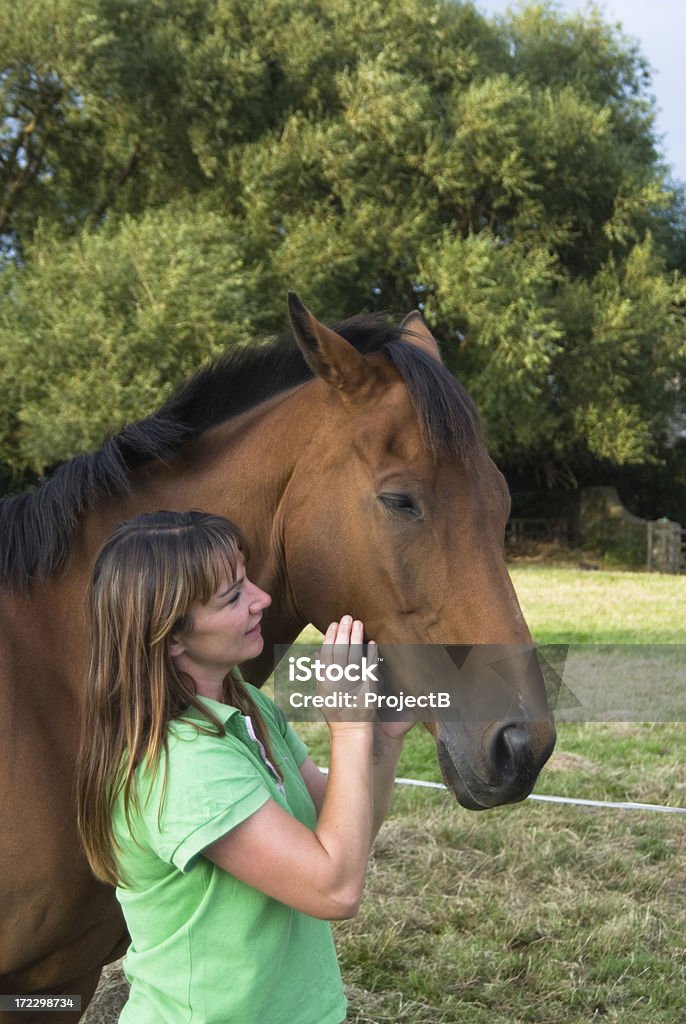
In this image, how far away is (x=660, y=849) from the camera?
14.2 feet

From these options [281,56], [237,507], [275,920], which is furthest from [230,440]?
[281,56]

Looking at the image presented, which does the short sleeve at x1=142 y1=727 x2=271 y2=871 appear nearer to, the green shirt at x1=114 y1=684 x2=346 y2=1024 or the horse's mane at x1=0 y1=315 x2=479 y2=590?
the green shirt at x1=114 y1=684 x2=346 y2=1024

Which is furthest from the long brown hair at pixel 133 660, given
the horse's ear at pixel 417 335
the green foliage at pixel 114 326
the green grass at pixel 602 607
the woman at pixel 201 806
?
the green foliage at pixel 114 326

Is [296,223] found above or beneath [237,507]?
above

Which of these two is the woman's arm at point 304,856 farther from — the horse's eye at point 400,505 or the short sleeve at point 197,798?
the horse's eye at point 400,505

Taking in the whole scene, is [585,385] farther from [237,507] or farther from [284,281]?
[237,507]


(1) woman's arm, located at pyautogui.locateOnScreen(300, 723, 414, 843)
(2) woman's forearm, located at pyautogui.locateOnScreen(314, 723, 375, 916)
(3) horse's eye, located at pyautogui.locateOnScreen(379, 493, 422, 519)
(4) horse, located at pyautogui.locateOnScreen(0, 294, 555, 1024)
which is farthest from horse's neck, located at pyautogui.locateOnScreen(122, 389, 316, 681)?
(2) woman's forearm, located at pyautogui.locateOnScreen(314, 723, 375, 916)

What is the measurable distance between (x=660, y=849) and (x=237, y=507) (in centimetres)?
336

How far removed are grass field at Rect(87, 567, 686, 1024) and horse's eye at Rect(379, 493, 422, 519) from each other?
2030mm

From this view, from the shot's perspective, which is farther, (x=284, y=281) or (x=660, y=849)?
(x=284, y=281)

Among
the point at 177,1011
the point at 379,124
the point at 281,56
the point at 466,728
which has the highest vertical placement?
the point at 281,56

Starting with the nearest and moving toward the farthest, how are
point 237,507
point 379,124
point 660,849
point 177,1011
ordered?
point 177,1011
point 237,507
point 660,849
point 379,124

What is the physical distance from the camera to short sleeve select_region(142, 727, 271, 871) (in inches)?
50.3

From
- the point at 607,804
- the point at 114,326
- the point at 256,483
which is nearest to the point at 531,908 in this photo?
the point at 607,804
